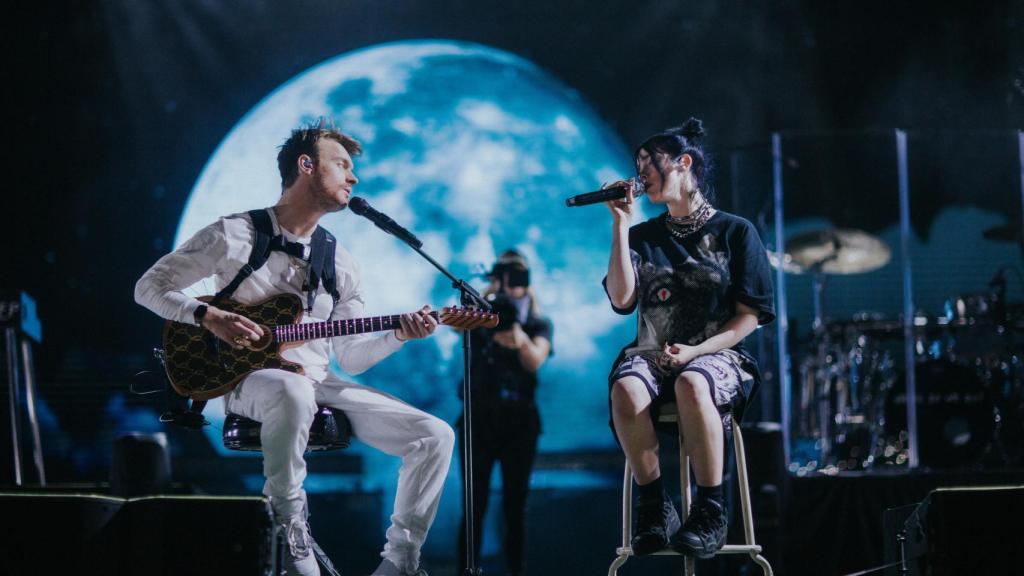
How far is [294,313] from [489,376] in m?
1.54

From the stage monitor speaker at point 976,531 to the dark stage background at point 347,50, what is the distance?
408 centimetres

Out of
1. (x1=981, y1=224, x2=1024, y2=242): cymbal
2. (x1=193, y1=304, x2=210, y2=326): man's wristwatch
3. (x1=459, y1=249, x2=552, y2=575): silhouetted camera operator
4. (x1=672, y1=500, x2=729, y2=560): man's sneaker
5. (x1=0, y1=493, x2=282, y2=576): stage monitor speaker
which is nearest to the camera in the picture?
(x1=0, y1=493, x2=282, y2=576): stage monitor speaker

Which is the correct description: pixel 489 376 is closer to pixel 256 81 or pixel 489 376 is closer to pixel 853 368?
pixel 853 368

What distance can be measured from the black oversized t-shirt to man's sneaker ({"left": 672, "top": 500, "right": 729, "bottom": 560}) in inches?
24.8

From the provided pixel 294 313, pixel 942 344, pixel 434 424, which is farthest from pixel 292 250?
pixel 942 344

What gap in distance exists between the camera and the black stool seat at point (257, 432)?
3531mm

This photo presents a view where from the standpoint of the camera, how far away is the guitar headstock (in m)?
3.57

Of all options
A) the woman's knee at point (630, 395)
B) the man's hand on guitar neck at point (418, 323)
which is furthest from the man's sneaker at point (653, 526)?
the man's hand on guitar neck at point (418, 323)

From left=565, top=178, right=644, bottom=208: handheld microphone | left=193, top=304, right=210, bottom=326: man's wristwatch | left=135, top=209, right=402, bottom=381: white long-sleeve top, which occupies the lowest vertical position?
left=193, top=304, right=210, bottom=326: man's wristwatch

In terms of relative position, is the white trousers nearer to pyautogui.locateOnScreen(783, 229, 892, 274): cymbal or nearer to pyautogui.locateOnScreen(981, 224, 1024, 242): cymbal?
pyautogui.locateOnScreen(783, 229, 892, 274): cymbal

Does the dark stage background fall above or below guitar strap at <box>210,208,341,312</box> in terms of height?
above

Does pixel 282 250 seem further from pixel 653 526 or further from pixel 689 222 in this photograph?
pixel 653 526

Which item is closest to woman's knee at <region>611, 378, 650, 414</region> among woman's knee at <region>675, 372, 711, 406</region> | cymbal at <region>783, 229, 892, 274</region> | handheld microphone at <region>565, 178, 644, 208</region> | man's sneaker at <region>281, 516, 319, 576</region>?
woman's knee at <region>675, 372, 711, 406</region>

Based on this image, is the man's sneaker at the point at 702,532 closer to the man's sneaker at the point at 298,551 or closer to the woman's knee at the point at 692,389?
the woman's knee at the point at 692,389
